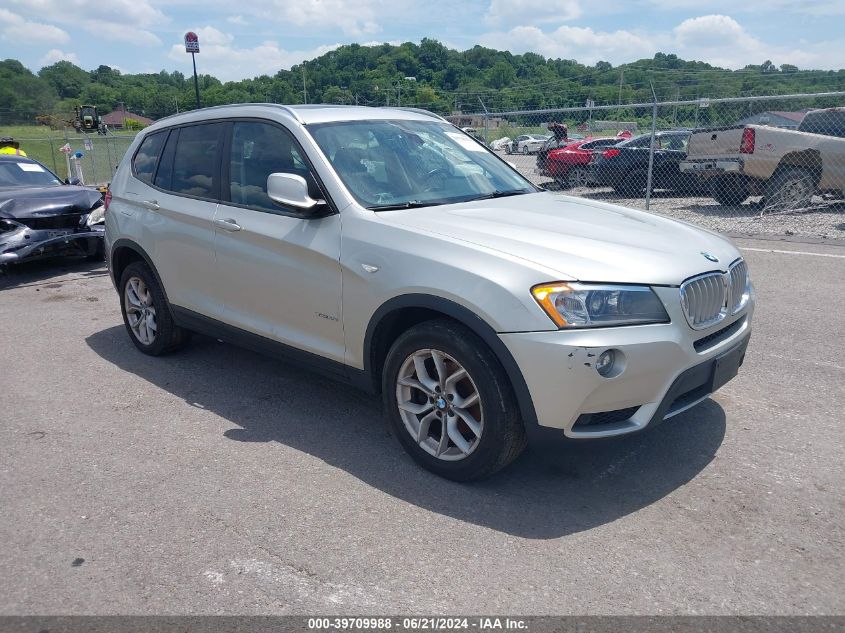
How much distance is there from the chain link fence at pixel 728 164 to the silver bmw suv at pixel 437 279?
7704mm

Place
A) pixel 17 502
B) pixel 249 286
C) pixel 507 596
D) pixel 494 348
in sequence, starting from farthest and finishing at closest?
pixel 249 286
pixel 17 502
pixel 494 348
pixel 507 596

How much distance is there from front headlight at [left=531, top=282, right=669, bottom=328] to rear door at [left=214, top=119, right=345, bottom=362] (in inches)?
49.1

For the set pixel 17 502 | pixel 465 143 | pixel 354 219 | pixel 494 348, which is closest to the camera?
pixel 494 348

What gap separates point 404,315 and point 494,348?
2.08 feet

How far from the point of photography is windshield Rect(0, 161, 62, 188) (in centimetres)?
1005

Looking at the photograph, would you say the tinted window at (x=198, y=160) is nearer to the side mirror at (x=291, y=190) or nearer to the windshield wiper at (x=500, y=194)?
the side mirror at (x=291, y=190)

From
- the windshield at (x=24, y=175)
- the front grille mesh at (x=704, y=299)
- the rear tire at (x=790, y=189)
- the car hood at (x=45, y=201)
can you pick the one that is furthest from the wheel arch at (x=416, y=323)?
the rear tire at (x=790, y=189)

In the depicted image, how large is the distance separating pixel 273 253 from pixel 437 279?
1.28 m

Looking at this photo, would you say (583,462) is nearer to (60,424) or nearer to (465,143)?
(465,143)

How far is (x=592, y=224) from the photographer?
154 inches

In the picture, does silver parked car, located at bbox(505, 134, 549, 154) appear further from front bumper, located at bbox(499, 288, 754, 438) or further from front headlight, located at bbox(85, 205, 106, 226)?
front bumper, located at bbox(499, 288, 754, 438)

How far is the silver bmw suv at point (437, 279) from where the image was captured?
10.4ft

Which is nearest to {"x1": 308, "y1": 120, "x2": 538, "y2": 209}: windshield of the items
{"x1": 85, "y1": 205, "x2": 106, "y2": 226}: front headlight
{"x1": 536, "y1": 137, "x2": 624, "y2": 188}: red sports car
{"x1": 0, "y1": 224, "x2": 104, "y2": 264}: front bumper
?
{"x1": 0, "y1": 224, "x2": 104, "y2": 264}: front bumper

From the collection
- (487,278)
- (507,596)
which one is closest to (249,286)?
(487,278)
